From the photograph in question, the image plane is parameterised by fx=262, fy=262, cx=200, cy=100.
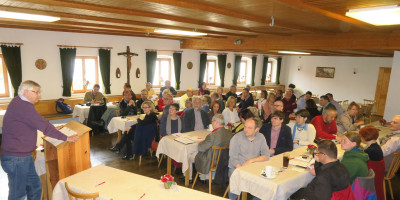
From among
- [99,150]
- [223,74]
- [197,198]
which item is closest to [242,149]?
[197,198]

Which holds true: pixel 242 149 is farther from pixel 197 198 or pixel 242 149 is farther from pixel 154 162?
pixel 154 162

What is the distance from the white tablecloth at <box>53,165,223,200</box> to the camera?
268 centimetres

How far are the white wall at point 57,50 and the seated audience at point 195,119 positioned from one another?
552 cm

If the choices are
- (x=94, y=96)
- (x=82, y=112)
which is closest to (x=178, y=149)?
(x=82, y=112)

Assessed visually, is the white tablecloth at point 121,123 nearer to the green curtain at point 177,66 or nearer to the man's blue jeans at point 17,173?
the man's blue jeans at point 17,173

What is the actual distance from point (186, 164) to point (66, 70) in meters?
6.60

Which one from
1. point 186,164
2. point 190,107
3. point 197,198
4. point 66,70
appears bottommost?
point 186,164

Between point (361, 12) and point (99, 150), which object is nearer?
point (361, 12)

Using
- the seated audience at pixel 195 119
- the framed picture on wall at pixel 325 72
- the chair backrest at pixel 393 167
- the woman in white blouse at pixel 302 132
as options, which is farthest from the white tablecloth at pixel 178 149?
the framed picture on wall at pixel 325 72

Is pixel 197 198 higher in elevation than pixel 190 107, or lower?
lower

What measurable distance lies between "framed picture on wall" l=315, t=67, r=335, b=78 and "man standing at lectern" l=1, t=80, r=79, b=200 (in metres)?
15.3

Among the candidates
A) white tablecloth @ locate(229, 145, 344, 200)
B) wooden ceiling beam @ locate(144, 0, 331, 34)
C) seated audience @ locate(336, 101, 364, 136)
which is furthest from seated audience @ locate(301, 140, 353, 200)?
seated audience @ locate(336, 101, 364, 136)

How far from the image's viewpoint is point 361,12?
9.98ft

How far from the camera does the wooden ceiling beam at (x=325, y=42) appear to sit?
657 centimetres
